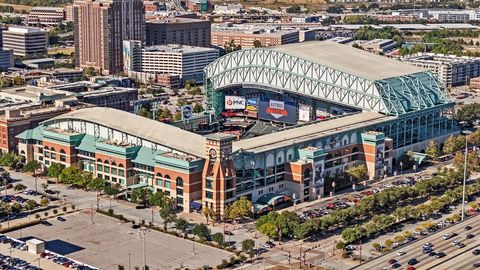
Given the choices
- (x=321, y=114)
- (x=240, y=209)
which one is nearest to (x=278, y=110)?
(x=321, y=114)

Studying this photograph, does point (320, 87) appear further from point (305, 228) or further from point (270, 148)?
point (305, 228)

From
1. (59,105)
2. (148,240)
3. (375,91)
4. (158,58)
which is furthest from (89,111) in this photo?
(158,58)

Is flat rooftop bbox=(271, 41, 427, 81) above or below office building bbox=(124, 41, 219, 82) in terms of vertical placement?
above

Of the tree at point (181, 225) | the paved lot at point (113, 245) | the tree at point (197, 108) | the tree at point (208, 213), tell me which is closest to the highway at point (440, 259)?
the paved lot at point (113, 245)

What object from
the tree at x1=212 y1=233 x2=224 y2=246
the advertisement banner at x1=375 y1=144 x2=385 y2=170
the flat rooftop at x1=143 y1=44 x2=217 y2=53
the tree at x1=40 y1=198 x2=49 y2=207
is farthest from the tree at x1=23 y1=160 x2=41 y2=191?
the flat rooftop at x1=143 y1=44 x2=217 y2=53

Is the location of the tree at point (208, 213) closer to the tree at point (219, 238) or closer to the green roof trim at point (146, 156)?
the tree at point (219, 238)

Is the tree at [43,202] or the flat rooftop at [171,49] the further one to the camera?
the flat rooftop at [171,49]

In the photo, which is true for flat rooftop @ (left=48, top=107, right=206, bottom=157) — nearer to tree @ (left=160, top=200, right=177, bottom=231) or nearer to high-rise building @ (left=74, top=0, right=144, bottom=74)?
tree @ (left=160, top=200, right=177, bottom=231)
